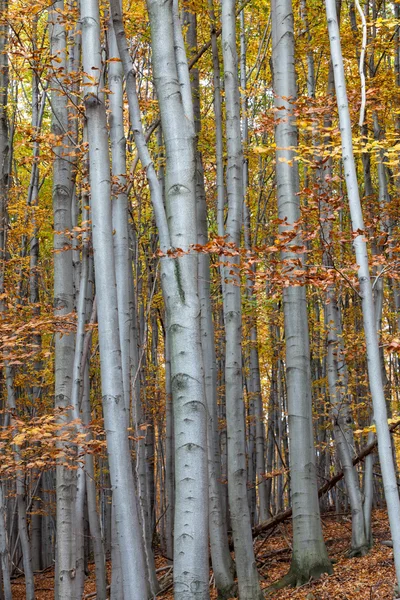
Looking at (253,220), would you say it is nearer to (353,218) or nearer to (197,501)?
(353,218)

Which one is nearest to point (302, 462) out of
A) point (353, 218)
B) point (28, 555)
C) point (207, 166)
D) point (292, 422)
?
point (292, 422)

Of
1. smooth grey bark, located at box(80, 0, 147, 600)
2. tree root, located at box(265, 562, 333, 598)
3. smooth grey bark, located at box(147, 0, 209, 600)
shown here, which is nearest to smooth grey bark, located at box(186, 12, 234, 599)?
tree root, located at box(265, 562, 333, 598)

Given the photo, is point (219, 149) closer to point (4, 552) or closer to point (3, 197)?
point (3, 197)

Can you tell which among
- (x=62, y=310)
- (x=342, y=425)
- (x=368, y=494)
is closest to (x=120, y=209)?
(x=62, y=310)

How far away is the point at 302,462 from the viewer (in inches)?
251

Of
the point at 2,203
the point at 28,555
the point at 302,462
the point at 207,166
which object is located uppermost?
the point at 207,166

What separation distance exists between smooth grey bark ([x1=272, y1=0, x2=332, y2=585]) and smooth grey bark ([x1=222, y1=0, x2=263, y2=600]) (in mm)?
457

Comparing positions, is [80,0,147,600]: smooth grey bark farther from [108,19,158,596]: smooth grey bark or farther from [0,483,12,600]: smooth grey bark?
[0,483,12,600]: smooth grey bark

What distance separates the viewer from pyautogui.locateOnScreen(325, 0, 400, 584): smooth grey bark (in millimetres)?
3965

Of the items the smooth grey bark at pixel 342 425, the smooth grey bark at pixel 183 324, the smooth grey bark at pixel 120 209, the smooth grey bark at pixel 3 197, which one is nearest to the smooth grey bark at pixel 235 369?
the smooth grey bark at pixel 342 425

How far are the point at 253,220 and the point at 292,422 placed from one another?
423 inches

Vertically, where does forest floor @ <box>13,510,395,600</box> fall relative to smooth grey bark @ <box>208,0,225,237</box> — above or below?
below

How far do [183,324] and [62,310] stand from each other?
2987mm

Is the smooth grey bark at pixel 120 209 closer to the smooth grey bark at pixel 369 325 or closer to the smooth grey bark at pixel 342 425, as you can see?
the smooth grey bark at pixel 369 325
